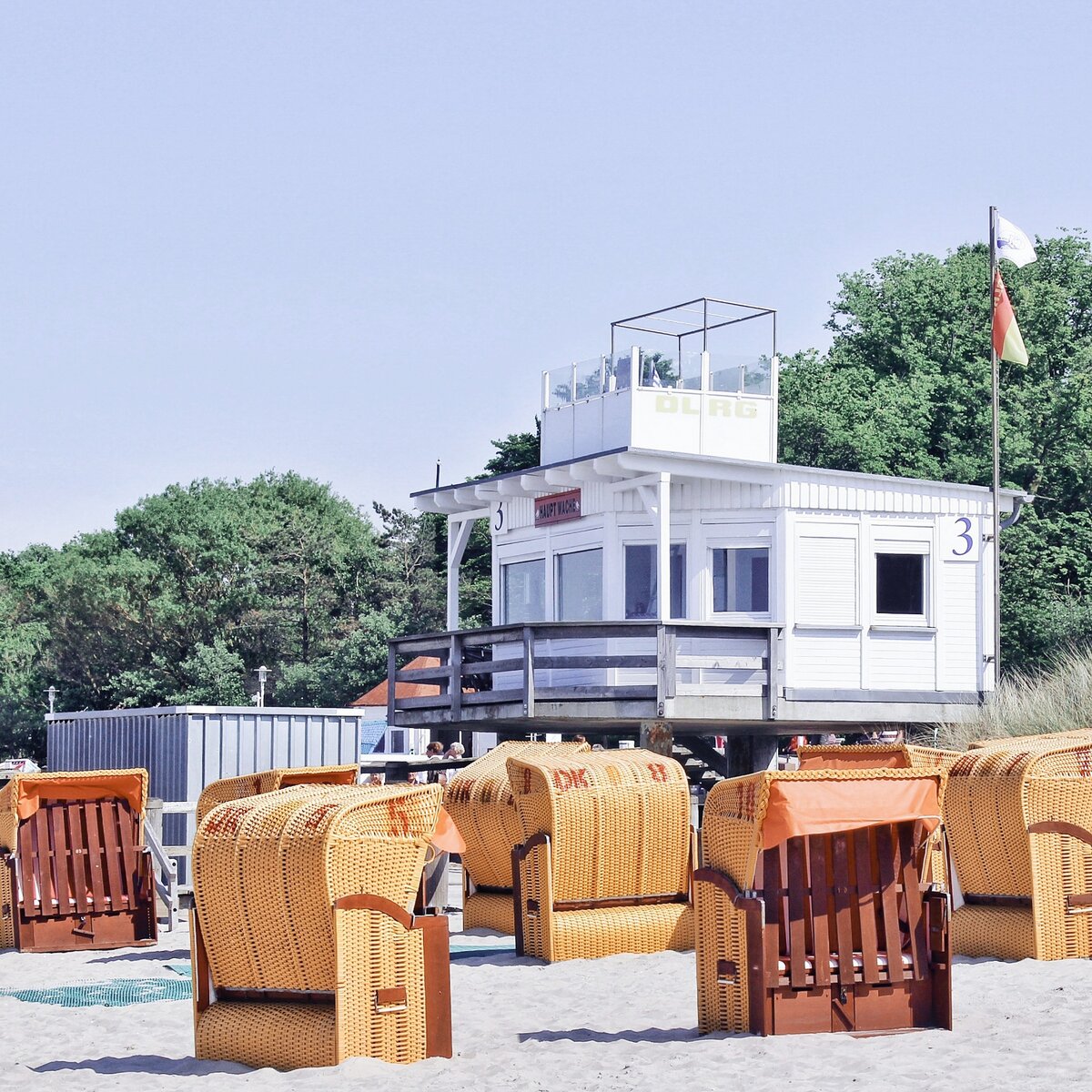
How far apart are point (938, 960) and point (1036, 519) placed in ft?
99.5

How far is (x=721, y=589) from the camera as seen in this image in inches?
887

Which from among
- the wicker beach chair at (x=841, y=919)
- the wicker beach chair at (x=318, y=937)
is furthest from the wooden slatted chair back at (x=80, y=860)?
the wicker beach chair at (x=841, y=919)

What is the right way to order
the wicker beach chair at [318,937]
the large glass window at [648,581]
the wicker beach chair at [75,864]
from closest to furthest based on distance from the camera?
the wicker beach chair at [318,937] < the wicker beach chair at [75,864] < the large glass window at [648,581]

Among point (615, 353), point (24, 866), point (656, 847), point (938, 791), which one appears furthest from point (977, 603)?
point (938, 791)

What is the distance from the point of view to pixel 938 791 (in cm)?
887

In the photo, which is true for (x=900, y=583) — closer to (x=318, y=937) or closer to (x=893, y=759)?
(x=893, y=759)

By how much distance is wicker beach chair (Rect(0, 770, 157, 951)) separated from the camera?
15.1m

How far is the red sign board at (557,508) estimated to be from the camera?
77.4 ft

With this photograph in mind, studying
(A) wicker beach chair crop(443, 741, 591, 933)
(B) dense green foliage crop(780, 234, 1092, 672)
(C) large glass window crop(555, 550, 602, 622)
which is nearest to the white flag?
(C) large glass window crop(555, 550, 602, 622)

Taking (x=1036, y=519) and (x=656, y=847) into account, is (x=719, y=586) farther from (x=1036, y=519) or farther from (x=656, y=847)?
(x=1036, y=519)

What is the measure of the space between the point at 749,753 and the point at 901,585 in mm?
3134

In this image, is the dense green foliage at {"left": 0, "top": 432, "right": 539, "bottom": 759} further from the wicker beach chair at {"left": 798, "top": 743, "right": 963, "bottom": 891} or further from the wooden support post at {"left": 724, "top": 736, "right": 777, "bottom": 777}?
the wicker beach chair at {"left": 798, "top": 743, "right": 963, "bottom": 891}

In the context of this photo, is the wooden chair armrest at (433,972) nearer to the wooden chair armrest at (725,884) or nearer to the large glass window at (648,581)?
the wooden chair armrest at (725,884)

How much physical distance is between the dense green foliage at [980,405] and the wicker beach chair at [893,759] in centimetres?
1916
